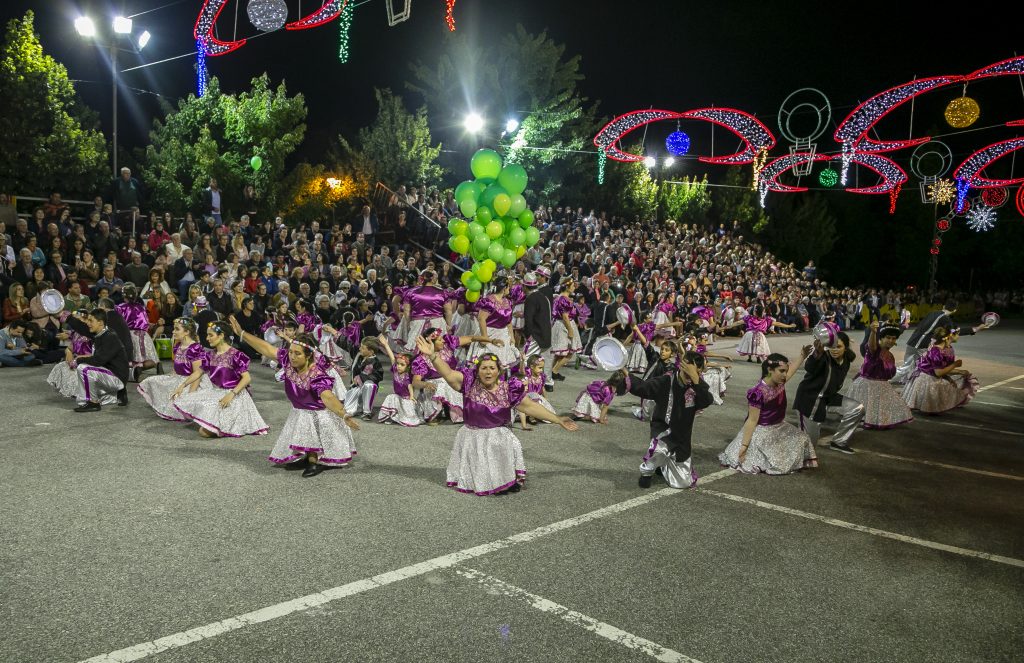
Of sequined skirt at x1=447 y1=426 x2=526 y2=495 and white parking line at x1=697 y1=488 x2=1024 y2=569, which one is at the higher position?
sequined skirt at x1=447 y1=426 x2=526 y2=495

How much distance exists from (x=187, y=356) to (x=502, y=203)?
4952 mm

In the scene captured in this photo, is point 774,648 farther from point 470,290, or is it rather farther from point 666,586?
point 470,290

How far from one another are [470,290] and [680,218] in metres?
32.2

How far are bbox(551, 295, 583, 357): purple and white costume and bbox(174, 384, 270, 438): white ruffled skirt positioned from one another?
18.7ft

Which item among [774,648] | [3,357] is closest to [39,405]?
[3,357]

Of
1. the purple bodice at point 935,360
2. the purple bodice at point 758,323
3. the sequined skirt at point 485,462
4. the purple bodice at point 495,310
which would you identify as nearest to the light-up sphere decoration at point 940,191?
the purple bodice at point 758,323

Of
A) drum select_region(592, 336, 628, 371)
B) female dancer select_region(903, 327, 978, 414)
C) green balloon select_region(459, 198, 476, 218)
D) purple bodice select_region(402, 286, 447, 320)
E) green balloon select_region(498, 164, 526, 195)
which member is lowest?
female dancer select_region(903, 327, 978, 414)

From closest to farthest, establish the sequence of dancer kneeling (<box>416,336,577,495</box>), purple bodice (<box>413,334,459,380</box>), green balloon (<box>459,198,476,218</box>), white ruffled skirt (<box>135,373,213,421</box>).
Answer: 1. dancer kneeling (<box>416,336,577,495</box>)
2. white ruffled skirt (<box>135,373,213,421</box>)
3. purple bodice (<box>413,334,459,380</box>)
4. green balloon (<box>459,198,476,218</box>)

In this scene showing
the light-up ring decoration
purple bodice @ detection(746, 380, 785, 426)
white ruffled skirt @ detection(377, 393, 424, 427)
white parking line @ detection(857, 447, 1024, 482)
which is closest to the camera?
purple bodice @ detection(746, 380, 785, 426)

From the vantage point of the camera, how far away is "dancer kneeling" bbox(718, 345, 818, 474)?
7.16m

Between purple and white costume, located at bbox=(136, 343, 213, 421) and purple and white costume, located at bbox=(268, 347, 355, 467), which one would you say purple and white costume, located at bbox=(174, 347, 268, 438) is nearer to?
purple and white costume, located at bbox=(136, 343, 213, 421)

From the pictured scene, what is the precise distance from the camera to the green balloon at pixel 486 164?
11.4 meters

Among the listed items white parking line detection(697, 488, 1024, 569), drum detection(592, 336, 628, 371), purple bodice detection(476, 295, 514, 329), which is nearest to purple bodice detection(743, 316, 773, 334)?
purple bodice detection(476, 295, 514, 329)

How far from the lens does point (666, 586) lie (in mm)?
4562
